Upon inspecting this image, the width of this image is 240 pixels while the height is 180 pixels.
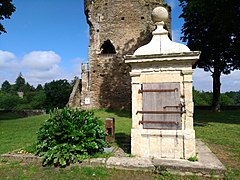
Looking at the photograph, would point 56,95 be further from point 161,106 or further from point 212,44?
point 161,106

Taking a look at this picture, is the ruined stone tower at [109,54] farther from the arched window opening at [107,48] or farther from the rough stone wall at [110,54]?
the arched window opening at [107,48]

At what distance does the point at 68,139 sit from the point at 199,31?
1762 cm

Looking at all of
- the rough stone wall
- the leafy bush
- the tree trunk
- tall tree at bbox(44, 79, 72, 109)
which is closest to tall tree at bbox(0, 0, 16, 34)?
the rough stone wall

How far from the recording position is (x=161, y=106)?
4.66 metres

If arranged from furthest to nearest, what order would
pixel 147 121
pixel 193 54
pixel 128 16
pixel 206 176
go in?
pixel 128 16 < pixel 147 121 < pixel 193 54 < pixel 206 176

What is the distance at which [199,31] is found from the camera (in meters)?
19.0

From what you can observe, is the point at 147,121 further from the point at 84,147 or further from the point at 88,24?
the point at 88,24

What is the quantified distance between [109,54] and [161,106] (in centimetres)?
1493

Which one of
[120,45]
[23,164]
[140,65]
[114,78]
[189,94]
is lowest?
[23,164]

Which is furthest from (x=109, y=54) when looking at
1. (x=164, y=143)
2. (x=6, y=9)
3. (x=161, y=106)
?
(x=164, y=143)

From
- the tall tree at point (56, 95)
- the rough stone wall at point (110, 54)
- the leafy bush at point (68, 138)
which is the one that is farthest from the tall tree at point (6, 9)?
the tall tree at point (56, 95)

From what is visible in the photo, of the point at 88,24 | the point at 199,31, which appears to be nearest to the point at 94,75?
the point at 88,24

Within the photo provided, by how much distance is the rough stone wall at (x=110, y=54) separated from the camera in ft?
61.0

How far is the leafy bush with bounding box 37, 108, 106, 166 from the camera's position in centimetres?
448
